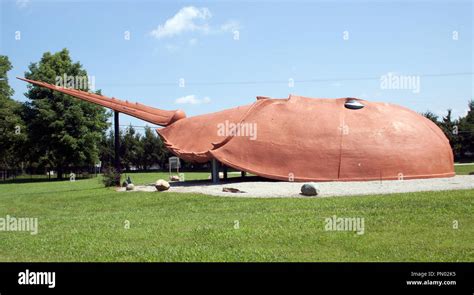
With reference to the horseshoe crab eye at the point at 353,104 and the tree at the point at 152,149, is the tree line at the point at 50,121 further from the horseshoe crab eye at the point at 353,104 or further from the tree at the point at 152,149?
the horseshoe crab eye at the point at 353,104

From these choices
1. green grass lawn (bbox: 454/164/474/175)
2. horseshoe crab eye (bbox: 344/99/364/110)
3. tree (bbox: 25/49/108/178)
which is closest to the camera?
horseshoe crab eye (bbox: 344/99/364/110)

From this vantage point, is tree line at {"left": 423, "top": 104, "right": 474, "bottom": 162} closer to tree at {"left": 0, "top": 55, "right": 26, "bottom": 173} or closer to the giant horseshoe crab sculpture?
the giant horseshoe crab sculpture

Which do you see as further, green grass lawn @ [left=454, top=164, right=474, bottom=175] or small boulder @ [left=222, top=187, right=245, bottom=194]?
green grass lawn @ [left=454, top=164, right=474, bottom=175]

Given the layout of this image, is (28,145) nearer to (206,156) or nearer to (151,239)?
(206,156)

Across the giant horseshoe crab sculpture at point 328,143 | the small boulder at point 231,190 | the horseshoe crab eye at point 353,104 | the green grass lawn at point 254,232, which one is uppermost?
the horseshoe crab eye at point 353,104

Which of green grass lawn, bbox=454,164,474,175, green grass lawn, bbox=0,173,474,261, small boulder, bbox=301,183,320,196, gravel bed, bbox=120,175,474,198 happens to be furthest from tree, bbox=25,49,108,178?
green grass lawn, bbox=454,164,474,175

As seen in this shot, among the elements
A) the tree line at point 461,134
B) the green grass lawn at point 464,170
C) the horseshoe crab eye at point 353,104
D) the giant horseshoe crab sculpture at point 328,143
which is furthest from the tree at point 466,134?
the horseshoe crab eye at point 353,104

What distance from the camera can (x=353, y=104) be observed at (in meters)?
23.6

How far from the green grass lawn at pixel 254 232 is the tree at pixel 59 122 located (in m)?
31.6

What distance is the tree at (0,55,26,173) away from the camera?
4697 centimetres

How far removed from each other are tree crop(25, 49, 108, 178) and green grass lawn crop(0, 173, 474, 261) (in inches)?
1246

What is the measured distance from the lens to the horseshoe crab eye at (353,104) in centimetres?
2350

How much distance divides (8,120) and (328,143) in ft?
125

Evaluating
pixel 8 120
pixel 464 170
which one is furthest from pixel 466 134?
pixel 8 120
